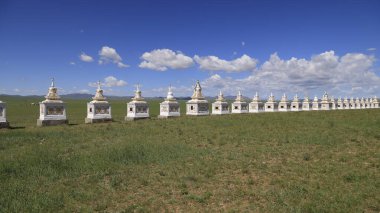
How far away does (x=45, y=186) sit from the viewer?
1133 centimetres

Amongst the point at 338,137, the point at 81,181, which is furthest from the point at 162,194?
the point at 338,137

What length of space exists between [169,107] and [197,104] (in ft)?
12.7

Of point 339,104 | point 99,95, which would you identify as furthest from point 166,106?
point 339,104

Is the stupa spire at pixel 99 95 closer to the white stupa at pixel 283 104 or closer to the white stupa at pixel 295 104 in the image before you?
the white stupa at pixel 283 104

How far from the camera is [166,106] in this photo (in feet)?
115

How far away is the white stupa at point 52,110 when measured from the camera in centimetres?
2742

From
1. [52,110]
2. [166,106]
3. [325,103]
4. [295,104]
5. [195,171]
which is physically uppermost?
[325,103]

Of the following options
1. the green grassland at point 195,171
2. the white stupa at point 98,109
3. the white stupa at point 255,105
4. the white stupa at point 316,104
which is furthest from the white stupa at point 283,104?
the white stupa at point 98,109

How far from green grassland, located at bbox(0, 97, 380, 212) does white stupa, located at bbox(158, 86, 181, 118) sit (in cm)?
1240

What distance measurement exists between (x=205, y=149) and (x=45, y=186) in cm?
883

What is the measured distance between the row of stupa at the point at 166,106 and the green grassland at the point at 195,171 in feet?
18.5

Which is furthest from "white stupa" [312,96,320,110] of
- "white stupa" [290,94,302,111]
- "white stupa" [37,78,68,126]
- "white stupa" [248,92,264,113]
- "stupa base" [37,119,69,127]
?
"stupa base" [37,119,69,127]

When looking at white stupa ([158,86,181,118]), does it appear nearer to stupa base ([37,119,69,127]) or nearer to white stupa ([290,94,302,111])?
stupa base ([37,119,69,127])

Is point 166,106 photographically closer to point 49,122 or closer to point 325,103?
point 49,122
